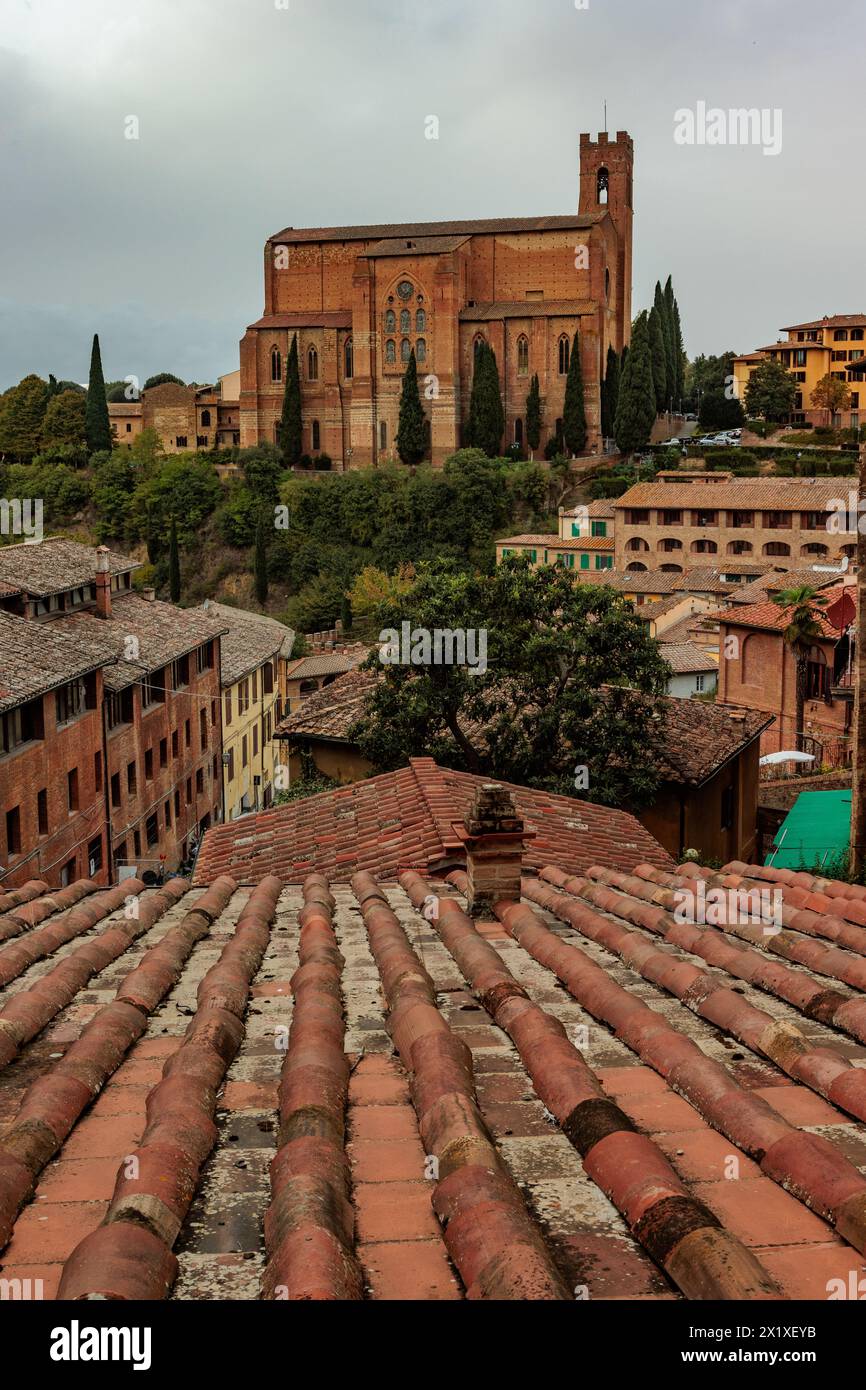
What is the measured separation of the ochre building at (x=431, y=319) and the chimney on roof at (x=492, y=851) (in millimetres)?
79182

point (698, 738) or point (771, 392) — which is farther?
point (771, 392)

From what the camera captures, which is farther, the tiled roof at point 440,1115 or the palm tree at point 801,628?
the palm tree at point 801,628

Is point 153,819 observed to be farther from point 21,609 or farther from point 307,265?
point 307,265

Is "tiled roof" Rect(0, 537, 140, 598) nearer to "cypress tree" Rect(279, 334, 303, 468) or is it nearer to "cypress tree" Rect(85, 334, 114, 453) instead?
"cypress tree" Rect(279, 334, 303, 468)

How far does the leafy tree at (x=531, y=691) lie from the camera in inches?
853

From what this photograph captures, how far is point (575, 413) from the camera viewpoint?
83375 mm

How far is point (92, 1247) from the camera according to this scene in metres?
3.12

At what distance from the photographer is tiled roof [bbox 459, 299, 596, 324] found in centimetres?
8569

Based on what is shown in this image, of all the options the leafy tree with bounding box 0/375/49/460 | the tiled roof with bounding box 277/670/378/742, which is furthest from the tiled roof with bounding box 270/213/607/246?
the tiled roof with bounding box 277/670/378/742

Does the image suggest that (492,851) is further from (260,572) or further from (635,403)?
(635,403)

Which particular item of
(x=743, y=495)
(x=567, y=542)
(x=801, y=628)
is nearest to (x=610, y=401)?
(x=567, y=542)

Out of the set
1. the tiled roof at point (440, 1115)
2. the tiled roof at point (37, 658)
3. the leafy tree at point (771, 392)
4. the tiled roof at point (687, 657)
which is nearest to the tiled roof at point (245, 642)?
the tiled roof at point (37, 658)

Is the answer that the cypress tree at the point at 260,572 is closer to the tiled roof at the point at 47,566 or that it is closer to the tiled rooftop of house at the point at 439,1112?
the tiled roof at the point at 47,566

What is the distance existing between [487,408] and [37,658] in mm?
64145
